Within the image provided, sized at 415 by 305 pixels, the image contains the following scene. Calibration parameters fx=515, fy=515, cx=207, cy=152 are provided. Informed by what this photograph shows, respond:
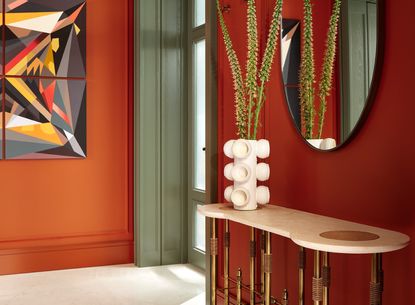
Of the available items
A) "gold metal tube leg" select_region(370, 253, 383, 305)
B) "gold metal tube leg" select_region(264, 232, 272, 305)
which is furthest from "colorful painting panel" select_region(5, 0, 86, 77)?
"gold metal tube leg" select_region(370, 253, 383, 305)

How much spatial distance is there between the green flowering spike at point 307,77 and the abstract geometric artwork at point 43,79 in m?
2.48

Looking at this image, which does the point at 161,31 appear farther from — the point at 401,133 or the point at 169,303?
the point at 401,133

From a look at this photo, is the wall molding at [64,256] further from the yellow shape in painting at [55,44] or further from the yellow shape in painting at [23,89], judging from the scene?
the yellow shape in painting at [55,44]

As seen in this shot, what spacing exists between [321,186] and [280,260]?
1.70 feet

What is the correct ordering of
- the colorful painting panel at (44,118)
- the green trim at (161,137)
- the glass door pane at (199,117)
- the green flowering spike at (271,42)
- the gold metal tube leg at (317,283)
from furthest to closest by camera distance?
1. the green trim at (161,137)
2. the glass door pane at (199,117)
3. the colorful painting panel at (44,118)
4. the green flowering spike at (271,42)
5. the gold metal tube leg at (317,283)

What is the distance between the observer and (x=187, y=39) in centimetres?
450

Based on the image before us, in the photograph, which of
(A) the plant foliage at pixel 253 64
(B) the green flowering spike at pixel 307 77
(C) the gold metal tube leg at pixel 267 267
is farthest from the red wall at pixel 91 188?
(C) the gold metal tube leg at pixel 267 267

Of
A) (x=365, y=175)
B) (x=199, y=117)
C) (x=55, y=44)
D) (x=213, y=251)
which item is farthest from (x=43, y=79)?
(x=365, y=175)

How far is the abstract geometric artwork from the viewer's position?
417 cm

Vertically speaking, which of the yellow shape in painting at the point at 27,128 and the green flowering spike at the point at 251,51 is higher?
the green flowering spike at the point at 251,51

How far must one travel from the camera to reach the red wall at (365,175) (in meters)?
1.81

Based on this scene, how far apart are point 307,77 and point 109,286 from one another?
7.60 ft

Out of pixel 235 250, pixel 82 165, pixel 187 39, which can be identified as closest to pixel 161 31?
pixel 187 39

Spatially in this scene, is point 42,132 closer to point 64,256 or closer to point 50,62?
point 50,62
